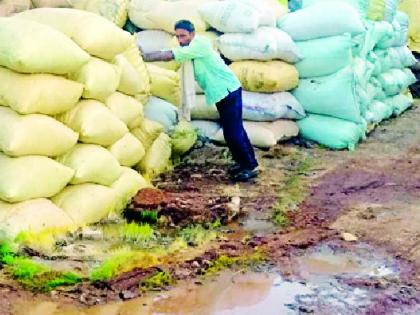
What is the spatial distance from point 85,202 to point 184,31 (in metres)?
1.79

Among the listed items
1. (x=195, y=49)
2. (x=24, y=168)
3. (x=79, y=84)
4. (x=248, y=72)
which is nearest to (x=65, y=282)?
(x=24, y=168)

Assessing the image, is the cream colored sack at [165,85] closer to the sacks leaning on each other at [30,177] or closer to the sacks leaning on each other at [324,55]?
the sacks leaning on each other at [324,55]

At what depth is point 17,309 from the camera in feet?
12.6

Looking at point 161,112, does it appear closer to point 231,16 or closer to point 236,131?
point 236,131

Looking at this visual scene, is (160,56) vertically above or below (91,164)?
above

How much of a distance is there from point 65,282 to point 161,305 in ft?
1.66

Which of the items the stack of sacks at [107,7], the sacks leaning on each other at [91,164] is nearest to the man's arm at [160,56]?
the stack of sacks at [107,7]

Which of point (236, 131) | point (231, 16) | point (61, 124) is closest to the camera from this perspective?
point (61, 124)

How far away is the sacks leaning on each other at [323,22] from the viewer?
290 inches

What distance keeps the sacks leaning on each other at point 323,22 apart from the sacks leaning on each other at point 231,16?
478 millimetres

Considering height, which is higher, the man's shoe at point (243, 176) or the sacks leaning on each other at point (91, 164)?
the sacks leaning on each other at point (91, 164)

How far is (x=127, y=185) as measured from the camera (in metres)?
5.37

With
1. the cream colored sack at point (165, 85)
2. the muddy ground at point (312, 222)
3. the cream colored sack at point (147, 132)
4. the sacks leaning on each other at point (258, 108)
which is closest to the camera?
the muddy ground at point (312, 222)

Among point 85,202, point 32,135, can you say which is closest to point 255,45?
point 85,202
